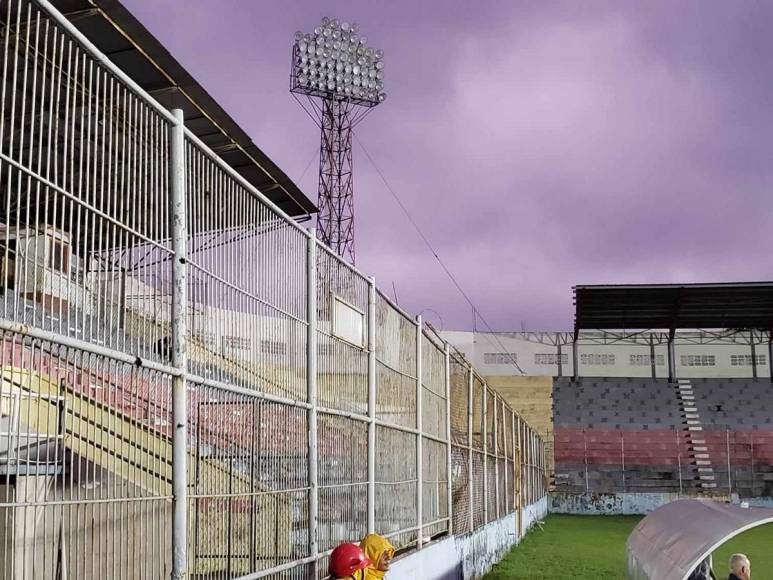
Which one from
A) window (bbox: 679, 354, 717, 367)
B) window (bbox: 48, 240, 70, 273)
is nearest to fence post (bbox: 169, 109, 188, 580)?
window (bbox: 48, 240, 70, 273)

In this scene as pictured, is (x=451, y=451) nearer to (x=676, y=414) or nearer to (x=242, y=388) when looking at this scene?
(x=242, y=388)

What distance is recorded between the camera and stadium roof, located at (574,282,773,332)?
43875mm

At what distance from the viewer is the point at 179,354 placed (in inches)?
199

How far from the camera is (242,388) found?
238 inches

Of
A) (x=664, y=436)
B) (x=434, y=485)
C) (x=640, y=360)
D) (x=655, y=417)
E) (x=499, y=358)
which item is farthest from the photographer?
(x=499, y=358)

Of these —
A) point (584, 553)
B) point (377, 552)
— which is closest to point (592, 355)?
point (584, 553)

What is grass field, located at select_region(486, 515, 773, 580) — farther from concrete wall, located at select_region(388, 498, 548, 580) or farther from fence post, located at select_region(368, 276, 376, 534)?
fence post, located at select_region(368, 276, 376, 534)

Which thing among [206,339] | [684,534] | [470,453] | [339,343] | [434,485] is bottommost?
[684,534]

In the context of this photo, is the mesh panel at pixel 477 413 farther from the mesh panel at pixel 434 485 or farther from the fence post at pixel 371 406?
the fence post at pixel 371 406

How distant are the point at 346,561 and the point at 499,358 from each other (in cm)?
6329

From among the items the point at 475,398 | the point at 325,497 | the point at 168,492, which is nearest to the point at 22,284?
the point at 168,492

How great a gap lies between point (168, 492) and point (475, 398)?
44.0 feet

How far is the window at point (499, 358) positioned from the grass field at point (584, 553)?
35327mm

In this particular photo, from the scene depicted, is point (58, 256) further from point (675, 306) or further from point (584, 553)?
point (675, 306)
